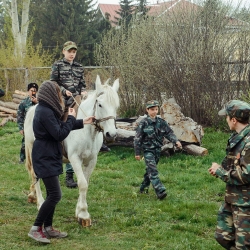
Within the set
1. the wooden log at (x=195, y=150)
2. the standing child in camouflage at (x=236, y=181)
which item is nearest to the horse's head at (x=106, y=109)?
the standing child in camouflage at (x=236, y=181)

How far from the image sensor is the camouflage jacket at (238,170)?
13.6 feet

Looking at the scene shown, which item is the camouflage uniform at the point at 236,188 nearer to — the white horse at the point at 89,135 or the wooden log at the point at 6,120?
the white horse at the point at 89,135

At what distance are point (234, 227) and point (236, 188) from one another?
0.39 meters

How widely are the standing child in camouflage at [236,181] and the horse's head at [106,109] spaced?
84.0 inches

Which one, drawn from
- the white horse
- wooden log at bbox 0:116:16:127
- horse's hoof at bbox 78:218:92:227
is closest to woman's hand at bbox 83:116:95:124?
the white horse

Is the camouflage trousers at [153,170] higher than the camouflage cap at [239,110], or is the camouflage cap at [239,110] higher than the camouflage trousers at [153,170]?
the camouflage cap at [239,110]

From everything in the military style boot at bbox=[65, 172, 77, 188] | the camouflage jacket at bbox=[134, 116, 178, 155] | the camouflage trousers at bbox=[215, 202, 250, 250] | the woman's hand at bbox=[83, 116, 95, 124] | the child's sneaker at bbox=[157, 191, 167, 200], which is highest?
the woman's hand at bbox=[83, 116, 95, 124]

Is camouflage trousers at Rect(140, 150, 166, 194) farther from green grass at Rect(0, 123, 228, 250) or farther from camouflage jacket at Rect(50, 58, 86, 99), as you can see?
camouflage jacket at Rect(50, 58, 86, 99)

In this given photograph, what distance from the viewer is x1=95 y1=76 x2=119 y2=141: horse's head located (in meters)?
6.32

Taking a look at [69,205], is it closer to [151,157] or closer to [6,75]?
[151,157]

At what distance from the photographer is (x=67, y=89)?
8.05 metres

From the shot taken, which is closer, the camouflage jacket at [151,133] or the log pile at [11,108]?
the camouflage jacket at [151,133]

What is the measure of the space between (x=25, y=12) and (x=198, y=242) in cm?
2302

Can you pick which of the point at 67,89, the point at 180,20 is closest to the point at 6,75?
the point at 180,20
